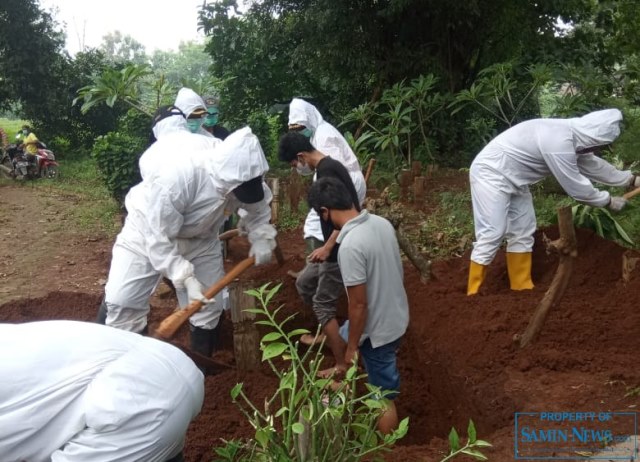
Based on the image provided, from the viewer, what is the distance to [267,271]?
19.1 ft

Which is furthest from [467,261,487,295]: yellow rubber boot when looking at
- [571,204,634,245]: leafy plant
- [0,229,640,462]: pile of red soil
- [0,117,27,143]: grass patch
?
[0,117,27,143]: grass patch

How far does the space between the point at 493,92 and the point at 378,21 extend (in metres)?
3.22

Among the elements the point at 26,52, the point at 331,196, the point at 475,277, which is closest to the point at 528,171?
the point at 475,277

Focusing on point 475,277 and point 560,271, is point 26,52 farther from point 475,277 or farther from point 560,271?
point 560,271

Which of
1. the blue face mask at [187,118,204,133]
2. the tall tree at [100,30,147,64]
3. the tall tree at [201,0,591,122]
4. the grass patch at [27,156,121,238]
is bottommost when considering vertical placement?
the grass patch at [27,156,121,238]

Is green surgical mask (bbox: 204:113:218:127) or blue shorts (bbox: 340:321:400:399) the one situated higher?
green surgical mask (bbox: 204:113:218:127)

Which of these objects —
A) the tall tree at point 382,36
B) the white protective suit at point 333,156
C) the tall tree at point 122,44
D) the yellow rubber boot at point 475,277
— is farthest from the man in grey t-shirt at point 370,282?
the tall tree at point 122,44

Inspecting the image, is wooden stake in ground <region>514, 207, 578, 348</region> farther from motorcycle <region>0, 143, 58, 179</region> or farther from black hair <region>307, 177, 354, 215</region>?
motorcycle <region>0, 143, 58, 179</region>

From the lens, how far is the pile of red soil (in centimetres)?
320

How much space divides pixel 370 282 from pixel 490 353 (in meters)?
1.20

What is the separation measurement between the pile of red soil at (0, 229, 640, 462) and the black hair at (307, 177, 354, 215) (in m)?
1.16

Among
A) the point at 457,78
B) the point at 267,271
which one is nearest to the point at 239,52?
the point at 457,78

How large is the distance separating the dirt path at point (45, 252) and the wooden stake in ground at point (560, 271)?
415 cm

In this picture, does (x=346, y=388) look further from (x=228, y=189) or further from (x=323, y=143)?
(x=323, y=143)
